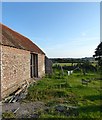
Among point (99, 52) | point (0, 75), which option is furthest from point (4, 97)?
point (99, 52)

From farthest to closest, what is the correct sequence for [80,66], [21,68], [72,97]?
[80,66] < [21,68] < [72,97]

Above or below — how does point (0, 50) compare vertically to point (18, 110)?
above

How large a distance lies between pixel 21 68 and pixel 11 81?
321 centimetres

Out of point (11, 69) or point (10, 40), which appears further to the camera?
point (10, 40)

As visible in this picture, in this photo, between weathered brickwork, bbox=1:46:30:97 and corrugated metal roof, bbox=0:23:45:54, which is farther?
corrugated metal roof, bbox=0:23:45:54

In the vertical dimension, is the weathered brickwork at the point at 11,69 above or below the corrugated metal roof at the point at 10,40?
below

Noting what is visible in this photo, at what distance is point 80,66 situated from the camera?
4291 centimetres

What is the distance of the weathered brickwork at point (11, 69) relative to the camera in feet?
44.4

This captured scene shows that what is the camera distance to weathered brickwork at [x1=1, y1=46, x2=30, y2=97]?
13.5m

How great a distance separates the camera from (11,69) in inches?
596

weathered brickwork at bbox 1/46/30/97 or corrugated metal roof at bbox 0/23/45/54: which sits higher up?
corrugated metal roof at bbox 0/23/45/54

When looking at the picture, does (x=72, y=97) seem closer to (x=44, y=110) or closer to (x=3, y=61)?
(x=44, y=110)

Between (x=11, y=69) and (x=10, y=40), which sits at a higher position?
(x=10, y=40)

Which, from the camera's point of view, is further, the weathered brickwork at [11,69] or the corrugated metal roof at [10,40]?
the corrugated metal roof at [10,40]
